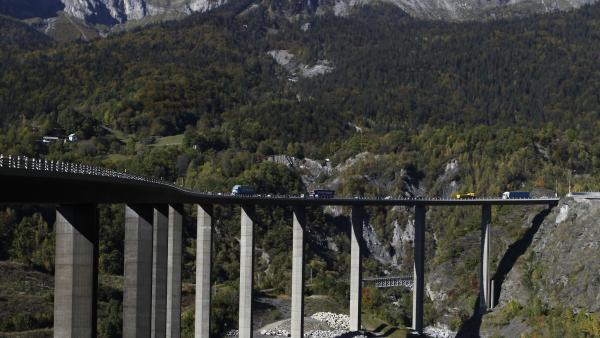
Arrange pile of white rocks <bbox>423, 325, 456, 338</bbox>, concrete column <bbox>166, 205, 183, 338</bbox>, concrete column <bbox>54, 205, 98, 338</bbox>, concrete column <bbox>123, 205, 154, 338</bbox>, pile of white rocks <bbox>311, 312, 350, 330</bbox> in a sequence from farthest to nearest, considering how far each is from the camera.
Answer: pile of white rocks <bbox>423, 325, 456, 338</bbox> < pile of white rocks <bbox>311, 312, 350, 330</bbox> < concrete column <bbox>166, 205, 183, 338</bbox> < concrete column <bbox>123, 205, 154, 338</bbox> < concrete column <bbox>54, 205, 98, 338</bbox>

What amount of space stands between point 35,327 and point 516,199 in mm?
63823

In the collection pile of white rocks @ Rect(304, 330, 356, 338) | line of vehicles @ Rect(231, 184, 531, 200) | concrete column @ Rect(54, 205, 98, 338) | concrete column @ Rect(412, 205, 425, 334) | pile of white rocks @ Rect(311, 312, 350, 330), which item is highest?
line of vehicles @ Rect(231, 184, 531, 200)

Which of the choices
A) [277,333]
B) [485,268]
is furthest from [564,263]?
[277,333]

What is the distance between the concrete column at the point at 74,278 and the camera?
147 ft

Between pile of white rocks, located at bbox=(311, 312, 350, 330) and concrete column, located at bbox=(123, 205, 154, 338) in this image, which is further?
pile of white rocks, located at bbox=(311, 312, 350, 330)

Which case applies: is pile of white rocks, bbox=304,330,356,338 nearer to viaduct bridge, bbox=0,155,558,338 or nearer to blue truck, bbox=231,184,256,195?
viaduct bridge, bbox=0,155,558,338

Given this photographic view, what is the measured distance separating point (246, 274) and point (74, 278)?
5325 cm

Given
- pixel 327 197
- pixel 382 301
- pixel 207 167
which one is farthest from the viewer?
pixel 207 167

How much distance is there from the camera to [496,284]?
133 metres

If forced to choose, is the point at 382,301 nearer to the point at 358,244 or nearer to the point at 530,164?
the point at 358,244

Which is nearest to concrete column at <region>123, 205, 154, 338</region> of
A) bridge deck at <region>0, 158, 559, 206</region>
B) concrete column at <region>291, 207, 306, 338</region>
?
bridge deck at <region>0, 158, 559, 206</region>

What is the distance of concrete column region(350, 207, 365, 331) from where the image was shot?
114 metres

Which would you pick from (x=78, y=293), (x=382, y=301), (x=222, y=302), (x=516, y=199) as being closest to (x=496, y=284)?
(x=516, y=199)

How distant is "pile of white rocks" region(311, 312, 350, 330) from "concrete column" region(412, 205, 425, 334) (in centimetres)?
819
